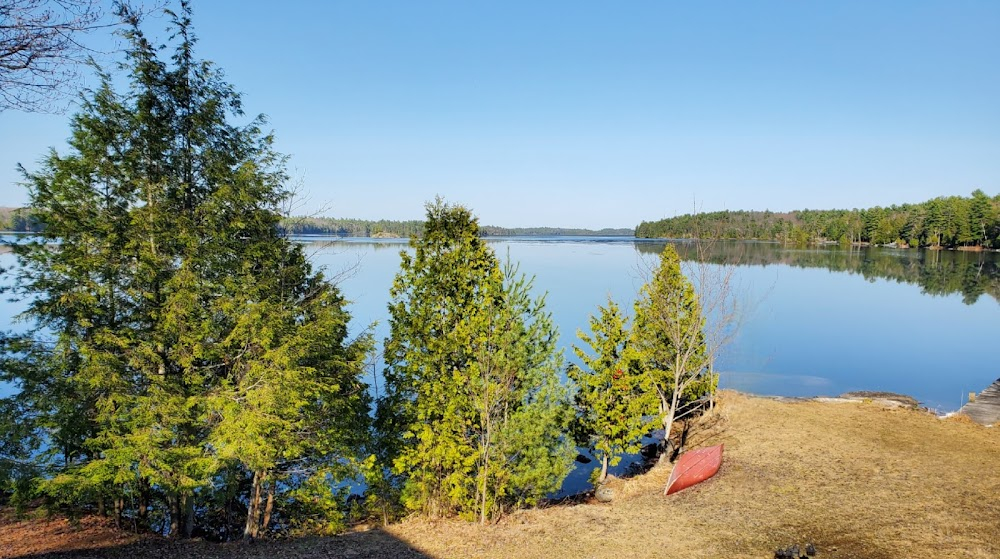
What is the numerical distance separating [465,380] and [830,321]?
144 feet

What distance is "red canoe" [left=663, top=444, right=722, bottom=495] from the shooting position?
1335cm

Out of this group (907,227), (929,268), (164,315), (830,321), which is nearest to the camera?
(164,315)

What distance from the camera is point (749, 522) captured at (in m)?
10.5

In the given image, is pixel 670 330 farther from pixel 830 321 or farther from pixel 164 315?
pixel 830 321

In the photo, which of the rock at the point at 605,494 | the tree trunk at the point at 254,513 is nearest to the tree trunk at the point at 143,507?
the tree trunk at the point at 254,513

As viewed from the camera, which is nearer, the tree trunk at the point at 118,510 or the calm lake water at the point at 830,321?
the tree trunk at the point at 118,510

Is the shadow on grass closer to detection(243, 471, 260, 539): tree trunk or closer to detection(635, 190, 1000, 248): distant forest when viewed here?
detection(243, 471, 260, 539): tree trunk

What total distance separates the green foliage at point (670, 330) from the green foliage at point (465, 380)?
5.73 meters

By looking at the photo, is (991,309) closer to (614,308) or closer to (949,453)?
(949,453)

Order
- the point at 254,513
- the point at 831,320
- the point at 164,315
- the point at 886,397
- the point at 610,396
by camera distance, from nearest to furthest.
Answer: the point at 164,315 < the point at 254,513 < the point at 610,396 < the point at 886,397 < the point at 831,320

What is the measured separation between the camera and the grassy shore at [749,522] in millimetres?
9477

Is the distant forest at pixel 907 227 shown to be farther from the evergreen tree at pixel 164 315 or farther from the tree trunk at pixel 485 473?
the evergreen tree at pixel 164 315

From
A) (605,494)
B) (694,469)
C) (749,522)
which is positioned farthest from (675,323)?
(749,522)

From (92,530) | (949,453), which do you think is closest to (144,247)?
(92,530)
